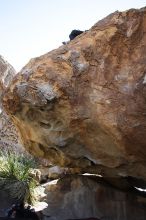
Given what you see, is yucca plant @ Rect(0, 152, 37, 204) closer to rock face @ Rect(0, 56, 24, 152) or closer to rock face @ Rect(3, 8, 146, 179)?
rock face @ Rect(3, 8, 146, 179)

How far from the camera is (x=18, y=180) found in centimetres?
1380

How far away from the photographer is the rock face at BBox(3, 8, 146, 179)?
8.70 meters

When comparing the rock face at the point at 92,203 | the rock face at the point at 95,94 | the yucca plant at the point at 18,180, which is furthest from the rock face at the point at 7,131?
the rock face at the point at 95,94

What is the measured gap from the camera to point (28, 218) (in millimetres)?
12164

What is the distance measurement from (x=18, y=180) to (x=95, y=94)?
606cm

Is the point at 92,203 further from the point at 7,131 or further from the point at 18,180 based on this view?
the point at 7,131

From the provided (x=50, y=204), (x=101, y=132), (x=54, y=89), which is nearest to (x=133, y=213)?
(x=50, y=204)

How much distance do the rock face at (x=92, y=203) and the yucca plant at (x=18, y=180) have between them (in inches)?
65.8

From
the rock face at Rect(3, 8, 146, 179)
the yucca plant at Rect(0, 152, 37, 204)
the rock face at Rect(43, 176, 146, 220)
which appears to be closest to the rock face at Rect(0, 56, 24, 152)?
the yucca plant at Rect(0, 152, 37, 204)

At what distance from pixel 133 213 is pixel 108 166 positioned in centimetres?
204

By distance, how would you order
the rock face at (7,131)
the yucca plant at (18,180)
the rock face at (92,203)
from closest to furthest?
the rock face at (92,203)
the yucca plant at (18,180)
the rock face at (7,131)

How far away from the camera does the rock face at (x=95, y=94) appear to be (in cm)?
870

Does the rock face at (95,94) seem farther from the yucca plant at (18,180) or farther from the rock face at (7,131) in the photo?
the rock face at (7,131)

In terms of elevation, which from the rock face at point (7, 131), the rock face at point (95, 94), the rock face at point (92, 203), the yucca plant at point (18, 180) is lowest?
the rock face at point (92, 203)
